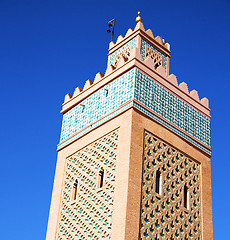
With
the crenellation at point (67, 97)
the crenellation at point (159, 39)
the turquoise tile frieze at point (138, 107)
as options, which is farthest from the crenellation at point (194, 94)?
the crenellation at point (67, 97)

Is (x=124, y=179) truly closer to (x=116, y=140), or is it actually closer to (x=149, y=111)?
(x=116, y=140)

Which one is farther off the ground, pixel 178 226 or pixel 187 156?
pixel 187 156

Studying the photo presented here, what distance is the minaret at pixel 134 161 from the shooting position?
26.7ft

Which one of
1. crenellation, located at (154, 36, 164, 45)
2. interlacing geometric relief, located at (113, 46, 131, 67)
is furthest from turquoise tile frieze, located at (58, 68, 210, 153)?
crenellation, located at (154, 36, 164, 45)

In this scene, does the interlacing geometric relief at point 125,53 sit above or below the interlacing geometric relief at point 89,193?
above

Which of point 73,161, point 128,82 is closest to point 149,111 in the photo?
point 128,82

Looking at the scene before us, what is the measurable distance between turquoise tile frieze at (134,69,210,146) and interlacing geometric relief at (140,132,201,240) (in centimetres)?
61

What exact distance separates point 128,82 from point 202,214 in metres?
2.68

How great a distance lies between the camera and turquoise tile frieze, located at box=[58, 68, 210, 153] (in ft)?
29.7

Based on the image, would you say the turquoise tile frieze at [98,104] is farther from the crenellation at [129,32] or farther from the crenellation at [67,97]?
the crenellation at [129,32]

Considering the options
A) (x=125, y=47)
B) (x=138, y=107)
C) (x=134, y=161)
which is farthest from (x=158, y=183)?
(x=125, y=47)

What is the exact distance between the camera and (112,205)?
320 inches

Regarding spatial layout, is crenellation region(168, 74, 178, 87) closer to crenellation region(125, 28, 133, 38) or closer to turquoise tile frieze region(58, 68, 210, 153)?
turquoise tile frieze region(58, 68, 210, 153)

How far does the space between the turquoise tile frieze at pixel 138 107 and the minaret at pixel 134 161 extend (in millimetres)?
20
